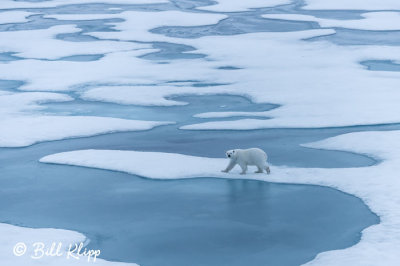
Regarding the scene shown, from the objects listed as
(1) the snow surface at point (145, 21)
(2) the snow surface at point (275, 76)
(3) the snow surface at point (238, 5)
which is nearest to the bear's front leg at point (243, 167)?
(2) the snow surface at point (275, 76)

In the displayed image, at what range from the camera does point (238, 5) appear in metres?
25.9

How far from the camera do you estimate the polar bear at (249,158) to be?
7.98 metres

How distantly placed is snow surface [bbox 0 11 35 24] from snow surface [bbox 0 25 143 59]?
3103 millimetres

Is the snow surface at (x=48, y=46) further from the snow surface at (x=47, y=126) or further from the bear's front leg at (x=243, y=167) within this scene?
the bear's front leg at (x=243, y=167)

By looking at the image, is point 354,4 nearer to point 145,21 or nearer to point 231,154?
point 145,21

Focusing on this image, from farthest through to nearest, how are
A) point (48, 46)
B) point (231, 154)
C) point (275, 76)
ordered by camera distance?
point (48, 46), point (275, 76), point (231, 154)

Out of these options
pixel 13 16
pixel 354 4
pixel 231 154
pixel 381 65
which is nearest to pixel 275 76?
pixel 381 65

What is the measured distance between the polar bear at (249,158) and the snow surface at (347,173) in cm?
11

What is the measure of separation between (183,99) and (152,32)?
26.4 ft

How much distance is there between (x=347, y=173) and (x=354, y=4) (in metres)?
18.4

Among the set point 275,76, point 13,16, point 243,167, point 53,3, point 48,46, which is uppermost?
point 243,167

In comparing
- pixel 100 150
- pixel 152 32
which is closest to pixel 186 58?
pixel 152 32

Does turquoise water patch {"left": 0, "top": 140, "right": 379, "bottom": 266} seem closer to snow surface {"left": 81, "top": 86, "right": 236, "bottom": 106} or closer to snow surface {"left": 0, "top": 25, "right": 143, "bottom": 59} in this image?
snow surface {"left": 81, "top": 86, "right": 236, "bottom": 106}

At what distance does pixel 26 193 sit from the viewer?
25.9 feet
